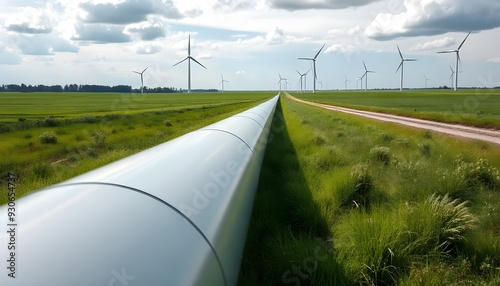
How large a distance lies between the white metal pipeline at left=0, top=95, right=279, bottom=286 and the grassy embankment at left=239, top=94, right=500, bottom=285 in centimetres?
114

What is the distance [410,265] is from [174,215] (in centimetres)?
253

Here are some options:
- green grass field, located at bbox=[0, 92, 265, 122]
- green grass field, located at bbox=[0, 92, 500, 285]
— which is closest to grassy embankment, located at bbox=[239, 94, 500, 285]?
green grass field, located at bbox=[0, 92, 500, 285]

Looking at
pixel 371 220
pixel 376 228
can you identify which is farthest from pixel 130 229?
pixel 371 220

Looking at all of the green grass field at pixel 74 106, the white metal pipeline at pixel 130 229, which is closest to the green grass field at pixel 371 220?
the white metal pipeline at pixel 130 229

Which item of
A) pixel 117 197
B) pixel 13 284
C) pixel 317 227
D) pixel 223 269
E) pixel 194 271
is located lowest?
pixel 317 227

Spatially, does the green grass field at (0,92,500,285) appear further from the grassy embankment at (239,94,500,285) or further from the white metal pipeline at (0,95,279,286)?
the white metal pipeline at (0,95,279,286)

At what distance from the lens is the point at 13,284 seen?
1.13 metres

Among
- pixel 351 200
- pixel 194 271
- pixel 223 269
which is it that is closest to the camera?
pixel 194 271

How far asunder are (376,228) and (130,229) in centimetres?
284

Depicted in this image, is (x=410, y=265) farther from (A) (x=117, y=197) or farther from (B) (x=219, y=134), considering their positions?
(A) (x=117, y=197)

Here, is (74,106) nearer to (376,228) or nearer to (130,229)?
(376,228)

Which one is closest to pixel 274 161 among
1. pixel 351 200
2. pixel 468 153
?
pixel 351 200

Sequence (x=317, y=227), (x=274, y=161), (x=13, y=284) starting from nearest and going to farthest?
(x=13, y=284) < (x=317, y=227) < (x=274, y=161)

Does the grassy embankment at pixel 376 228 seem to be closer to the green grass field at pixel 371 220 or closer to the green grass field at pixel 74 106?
the green grass field at pixel 371 220
